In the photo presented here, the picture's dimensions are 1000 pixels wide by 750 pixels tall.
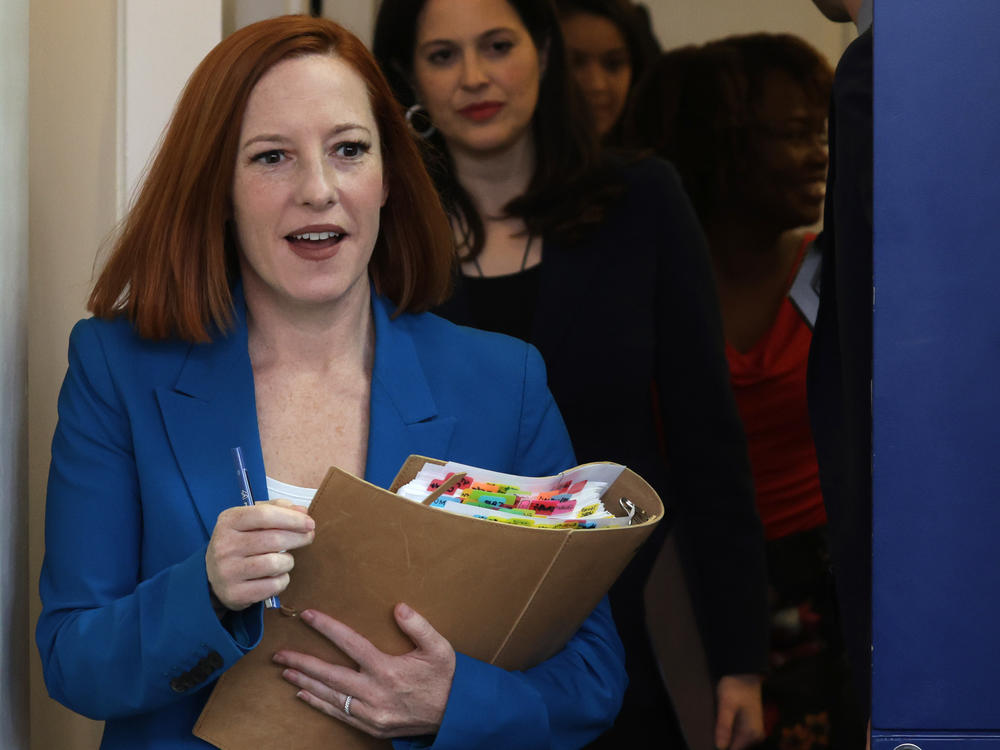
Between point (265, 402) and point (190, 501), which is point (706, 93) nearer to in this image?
point (265, 402)

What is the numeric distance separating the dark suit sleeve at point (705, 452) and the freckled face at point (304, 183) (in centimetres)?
79

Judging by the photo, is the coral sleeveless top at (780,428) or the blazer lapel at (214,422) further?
the coral sleeveless top at (780,428)

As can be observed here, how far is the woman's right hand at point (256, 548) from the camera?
54.2 inches

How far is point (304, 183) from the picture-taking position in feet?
5.52

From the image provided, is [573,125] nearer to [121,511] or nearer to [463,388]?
[463,388]

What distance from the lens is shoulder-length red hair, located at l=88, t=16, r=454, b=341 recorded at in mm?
1700

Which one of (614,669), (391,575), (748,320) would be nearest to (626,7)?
(748,320)

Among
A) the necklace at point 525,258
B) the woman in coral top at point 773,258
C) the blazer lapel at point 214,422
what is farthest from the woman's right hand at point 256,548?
the woman in coral top at point 773,258

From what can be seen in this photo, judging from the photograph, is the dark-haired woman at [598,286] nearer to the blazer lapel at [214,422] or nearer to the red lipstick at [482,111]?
the red lipstick at [482,111]

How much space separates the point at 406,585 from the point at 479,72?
127cm

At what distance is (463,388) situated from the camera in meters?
1.83

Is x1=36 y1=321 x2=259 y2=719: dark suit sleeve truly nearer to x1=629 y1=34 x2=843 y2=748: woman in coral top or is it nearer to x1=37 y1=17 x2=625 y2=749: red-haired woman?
x1=37 y1=17 x2=625 y2=749: red-haired woman

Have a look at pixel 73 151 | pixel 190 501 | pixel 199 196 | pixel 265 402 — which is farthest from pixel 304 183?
pixel 73 151

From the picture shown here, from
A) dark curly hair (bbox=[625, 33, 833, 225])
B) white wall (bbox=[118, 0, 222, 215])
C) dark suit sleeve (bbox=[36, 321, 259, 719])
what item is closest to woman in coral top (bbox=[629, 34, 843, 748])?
dark curly hair (bbox=[625, 33, 833, 225])
